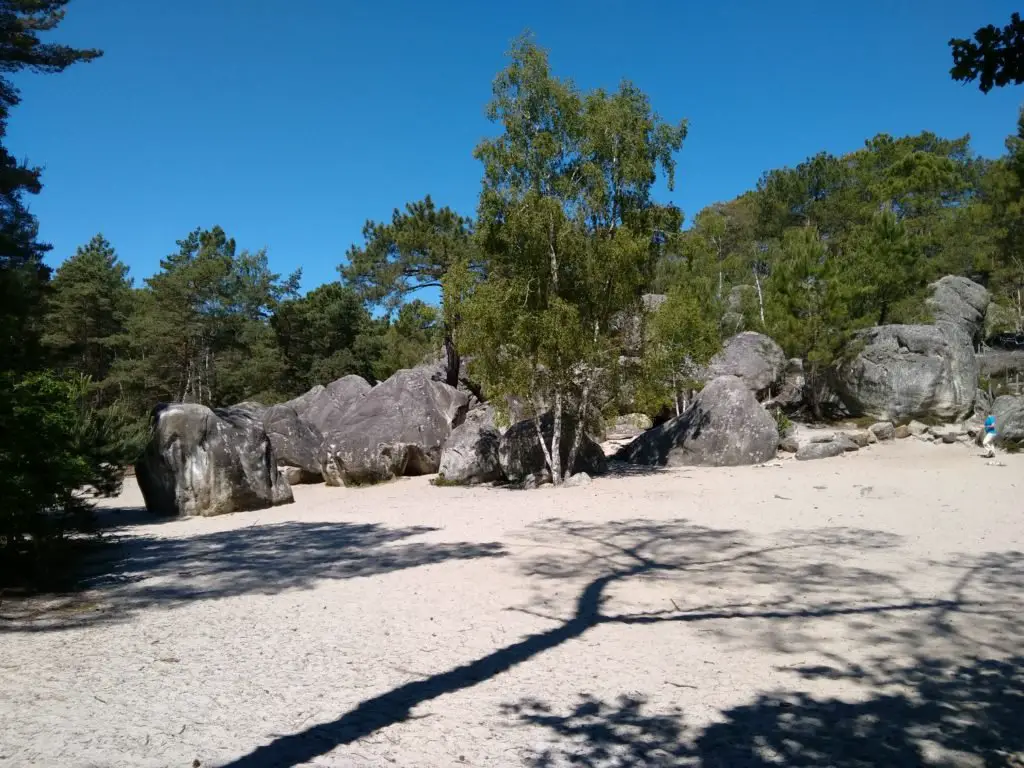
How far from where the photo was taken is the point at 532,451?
587 inches

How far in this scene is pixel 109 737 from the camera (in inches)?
131

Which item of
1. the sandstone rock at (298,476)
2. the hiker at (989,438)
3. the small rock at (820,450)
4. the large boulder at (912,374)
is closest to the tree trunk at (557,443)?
the small rock at (820,450)

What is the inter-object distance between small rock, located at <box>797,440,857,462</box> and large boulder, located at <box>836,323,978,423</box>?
4.62 meters

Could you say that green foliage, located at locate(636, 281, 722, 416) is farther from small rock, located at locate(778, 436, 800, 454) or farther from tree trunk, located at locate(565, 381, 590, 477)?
small rock, located at locate(778, 436, 800, 454)

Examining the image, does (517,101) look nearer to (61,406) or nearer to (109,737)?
(61,406)

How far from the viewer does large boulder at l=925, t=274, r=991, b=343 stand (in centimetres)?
2556

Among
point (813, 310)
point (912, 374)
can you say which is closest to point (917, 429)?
point (912, 374)

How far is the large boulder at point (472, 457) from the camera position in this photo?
15336mm

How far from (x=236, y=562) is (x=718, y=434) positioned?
10.8 m

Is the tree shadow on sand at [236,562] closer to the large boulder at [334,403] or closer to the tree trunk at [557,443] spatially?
the tree trunk at [557,443]

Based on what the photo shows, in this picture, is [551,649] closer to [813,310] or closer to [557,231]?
[557,231]

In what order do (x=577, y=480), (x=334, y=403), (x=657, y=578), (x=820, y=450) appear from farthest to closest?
1. (x=334, y=403)
2. (x=820, y=450)
3. (x=577, y=480)
4. (x=657, y=578)

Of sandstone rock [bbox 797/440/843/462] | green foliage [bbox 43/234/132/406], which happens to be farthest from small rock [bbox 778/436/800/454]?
green foliage [bbox 43/234/132/406]

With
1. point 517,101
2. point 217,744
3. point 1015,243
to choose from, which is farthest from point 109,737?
point 1015,243
